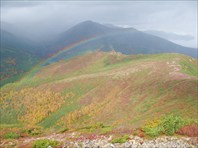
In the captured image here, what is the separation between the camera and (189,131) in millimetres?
29641

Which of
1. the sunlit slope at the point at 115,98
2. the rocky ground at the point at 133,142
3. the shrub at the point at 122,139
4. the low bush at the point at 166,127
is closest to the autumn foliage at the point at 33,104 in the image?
the sunlit slope at the point at 115,98

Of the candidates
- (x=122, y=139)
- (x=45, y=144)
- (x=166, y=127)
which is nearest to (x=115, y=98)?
(x=166, y=127)

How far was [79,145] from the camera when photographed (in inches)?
1183

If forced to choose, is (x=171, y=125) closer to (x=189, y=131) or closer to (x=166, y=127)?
(x=166, y=127)

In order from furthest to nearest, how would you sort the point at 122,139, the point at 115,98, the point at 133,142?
1. the point at 115,98
2. the point at 122,139
3. the point at 133,142

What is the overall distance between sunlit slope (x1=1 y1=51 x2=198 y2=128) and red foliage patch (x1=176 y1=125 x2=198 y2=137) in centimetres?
1460

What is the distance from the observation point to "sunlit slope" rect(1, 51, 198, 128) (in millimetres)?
61575

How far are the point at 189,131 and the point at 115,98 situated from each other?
71283 millimetres

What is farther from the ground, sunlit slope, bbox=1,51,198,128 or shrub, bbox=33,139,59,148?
shrub, bbox=33,139,59,148

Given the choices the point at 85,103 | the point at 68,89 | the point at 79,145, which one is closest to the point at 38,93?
the point at 68,89

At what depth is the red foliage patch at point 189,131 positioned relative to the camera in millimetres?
29212

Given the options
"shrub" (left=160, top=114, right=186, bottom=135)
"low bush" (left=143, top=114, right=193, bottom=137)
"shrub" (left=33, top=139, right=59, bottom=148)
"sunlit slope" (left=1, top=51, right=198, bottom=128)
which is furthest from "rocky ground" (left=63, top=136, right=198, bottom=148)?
"sunlit slope" (left=1, top=51, right=198, bottom=128)

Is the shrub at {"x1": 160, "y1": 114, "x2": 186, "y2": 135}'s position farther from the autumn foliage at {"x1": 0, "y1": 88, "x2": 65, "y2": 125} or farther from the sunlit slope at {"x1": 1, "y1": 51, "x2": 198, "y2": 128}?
the autumn foliage at {"x1": 0, "y1": 88, "x2": 65, "y2": 125}

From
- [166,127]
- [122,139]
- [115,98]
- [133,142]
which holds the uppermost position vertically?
[166,127]
